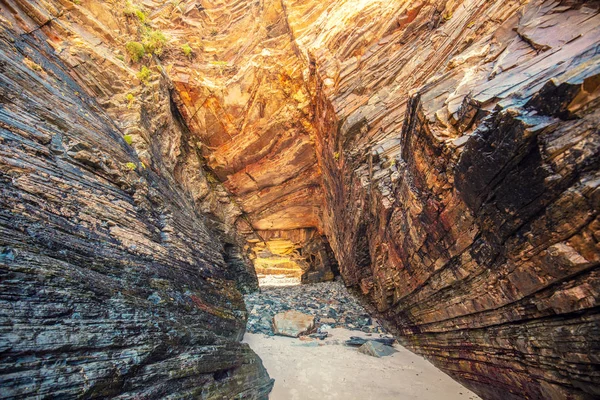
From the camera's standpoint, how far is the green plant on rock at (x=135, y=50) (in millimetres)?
12883

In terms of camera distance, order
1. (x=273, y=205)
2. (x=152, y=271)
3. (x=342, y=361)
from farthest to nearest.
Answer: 1. (x=273, y=205)
2. (x=342, y=361)
3. (x=152, y=271)

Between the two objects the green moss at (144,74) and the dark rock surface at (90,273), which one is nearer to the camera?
the dark rock surface at (90,273)

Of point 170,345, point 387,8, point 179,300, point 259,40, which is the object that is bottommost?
point 170,345

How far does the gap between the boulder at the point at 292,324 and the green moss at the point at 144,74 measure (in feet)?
46.2

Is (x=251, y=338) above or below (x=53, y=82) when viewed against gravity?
below

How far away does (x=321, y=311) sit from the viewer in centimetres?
1277

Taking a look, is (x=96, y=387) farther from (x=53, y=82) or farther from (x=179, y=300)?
(x=53, y=82)

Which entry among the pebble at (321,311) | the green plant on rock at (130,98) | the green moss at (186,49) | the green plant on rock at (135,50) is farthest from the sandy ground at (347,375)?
the green moss at (186,49)

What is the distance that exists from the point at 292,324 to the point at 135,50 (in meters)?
16.4

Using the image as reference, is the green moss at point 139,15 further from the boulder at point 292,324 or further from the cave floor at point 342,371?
the boulder at point 292,324

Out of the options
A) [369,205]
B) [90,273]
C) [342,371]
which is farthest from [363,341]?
[90,273]

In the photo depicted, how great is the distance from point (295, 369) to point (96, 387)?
503 cm

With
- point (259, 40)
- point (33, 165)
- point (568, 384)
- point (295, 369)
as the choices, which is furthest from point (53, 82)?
point (259, 40)

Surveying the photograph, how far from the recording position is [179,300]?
18.0 feet
